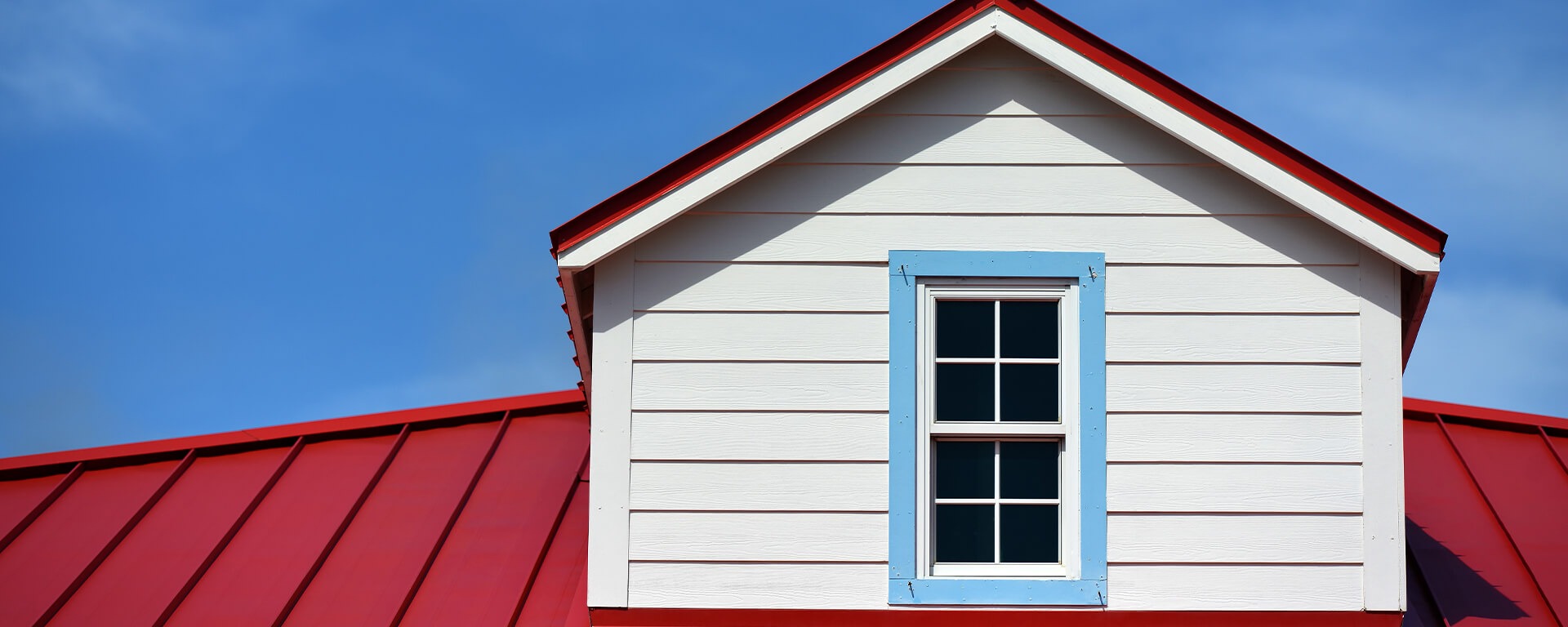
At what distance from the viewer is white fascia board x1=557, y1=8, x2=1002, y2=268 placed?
6902 mm

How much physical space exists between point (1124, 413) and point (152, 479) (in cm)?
654

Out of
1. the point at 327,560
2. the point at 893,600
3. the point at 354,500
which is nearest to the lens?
the point at 893,600

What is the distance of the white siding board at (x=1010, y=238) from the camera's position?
705 cm

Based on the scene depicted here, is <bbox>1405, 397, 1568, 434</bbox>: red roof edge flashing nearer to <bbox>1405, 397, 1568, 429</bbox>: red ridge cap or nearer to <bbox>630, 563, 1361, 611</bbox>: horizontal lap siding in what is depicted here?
<bbox>1405, 397, 1568, 429</bbox>: red ridge cap

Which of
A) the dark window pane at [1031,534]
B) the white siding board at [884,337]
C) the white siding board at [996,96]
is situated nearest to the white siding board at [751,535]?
the dark window pane at [1031,534]

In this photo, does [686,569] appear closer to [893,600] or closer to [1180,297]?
[893,600]

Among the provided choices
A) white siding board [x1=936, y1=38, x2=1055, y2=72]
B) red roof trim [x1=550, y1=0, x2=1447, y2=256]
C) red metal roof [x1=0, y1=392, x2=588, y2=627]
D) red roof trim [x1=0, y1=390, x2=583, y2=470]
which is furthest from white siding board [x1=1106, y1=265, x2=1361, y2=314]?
red roof trim [x1=0, y1=390, x2=583, y2=470]

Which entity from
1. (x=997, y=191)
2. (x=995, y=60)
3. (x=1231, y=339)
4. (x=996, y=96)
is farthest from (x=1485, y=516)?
(x=995, y=60)

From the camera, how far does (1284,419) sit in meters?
6.89

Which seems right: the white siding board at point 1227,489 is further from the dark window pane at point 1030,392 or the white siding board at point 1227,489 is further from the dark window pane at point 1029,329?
the dark window pane at point 1029,329

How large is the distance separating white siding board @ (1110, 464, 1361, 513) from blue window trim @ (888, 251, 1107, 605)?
0.51 ft

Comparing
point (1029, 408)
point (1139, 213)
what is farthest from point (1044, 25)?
point (1029, 408)

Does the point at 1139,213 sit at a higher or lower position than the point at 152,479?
higher

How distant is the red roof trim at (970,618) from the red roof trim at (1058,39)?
1.95 metres
